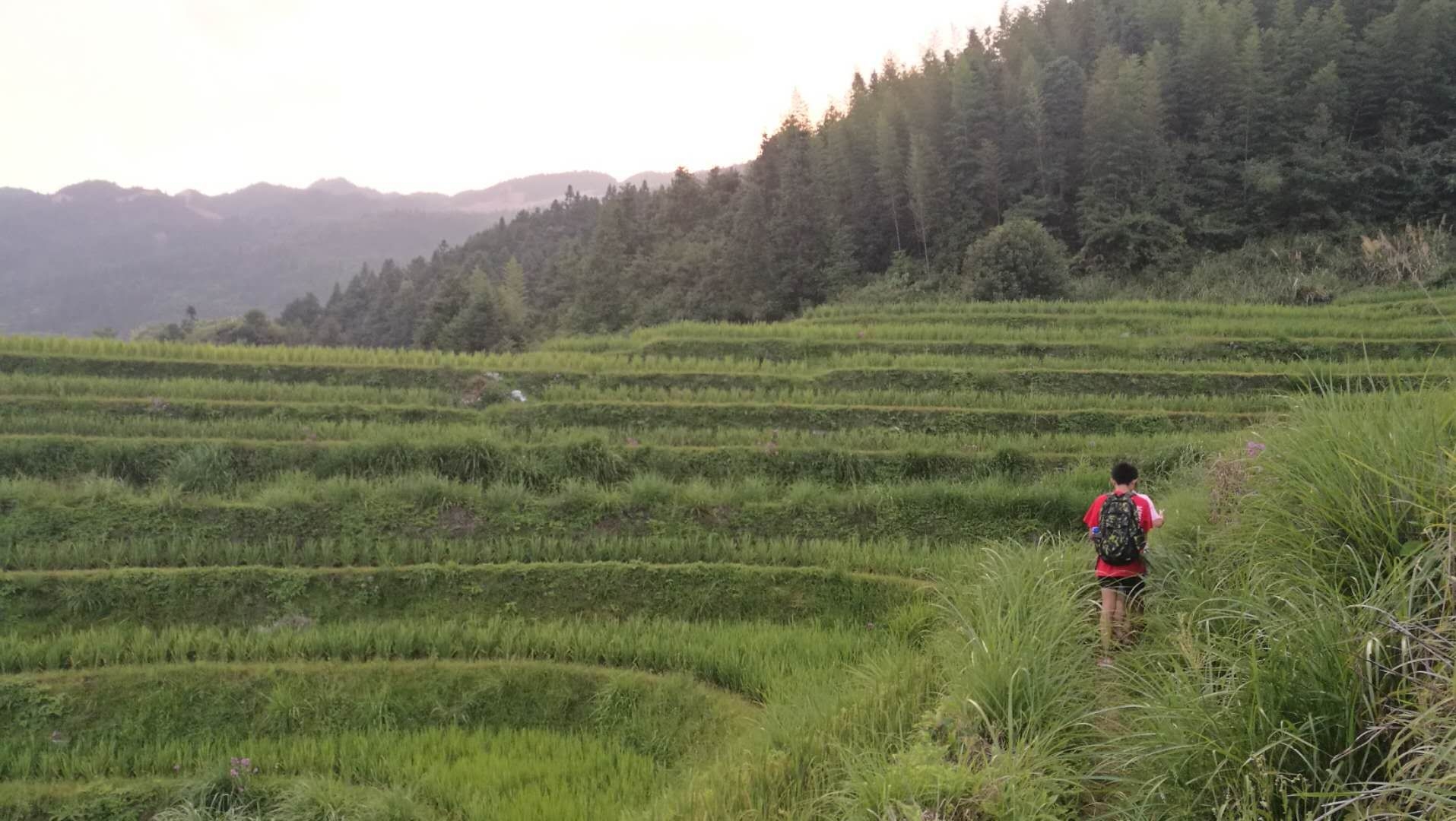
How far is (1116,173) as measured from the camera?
3541 cm

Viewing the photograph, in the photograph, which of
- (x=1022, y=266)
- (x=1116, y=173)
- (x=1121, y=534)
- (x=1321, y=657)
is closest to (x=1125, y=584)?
(x=1121, y=534)

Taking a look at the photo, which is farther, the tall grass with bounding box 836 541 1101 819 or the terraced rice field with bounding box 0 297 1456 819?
the terraced rice field with bounding box 0 297 1456 819

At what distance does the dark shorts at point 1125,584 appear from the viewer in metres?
4.71

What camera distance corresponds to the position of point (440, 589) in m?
8.50

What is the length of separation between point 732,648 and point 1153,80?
39.6 metres

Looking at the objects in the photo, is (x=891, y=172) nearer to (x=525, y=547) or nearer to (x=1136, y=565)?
(x=525, y=547)

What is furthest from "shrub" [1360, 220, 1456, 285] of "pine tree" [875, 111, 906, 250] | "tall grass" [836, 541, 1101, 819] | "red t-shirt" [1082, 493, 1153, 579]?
"tall grass" [836, 541, 1101, 819]

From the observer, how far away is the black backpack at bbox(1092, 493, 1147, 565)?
4.72 m

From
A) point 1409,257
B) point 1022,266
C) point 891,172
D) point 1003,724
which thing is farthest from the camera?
point 891,172

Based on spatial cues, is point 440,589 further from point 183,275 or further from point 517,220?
point 183,275

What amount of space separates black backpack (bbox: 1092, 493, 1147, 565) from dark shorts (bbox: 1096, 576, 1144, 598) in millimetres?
104

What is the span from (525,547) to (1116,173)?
36375 mm

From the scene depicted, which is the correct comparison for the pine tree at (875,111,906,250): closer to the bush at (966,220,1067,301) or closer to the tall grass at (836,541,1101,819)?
the bush at (966,220,1067,301)

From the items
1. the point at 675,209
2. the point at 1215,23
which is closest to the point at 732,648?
the point at 1215,23
